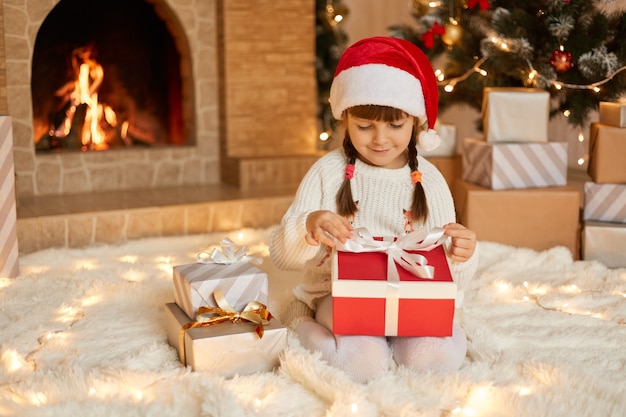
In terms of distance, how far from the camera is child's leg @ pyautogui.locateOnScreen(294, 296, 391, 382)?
1.36 meters

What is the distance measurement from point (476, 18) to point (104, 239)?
1.49m

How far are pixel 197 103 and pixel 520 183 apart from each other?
4.48ft

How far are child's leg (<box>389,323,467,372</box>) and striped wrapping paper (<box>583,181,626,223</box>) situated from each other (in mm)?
1053

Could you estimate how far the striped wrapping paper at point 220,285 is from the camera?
144 centimetres

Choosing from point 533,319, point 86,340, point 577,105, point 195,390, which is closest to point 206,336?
point 195,390

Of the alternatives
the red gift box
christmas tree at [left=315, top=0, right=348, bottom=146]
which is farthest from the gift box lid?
christmas tree at [left=315, top=0, right=348, bottom=146]

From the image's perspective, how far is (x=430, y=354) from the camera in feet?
4.55

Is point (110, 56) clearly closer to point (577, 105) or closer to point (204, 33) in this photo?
point (204, 33)

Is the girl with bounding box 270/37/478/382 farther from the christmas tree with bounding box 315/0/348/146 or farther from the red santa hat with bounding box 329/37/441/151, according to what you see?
the christmas tree with bounding box 315/0/348/146

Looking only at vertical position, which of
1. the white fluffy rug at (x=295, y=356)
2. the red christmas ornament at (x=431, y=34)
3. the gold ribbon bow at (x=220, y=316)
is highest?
the red christmas ornament at (x=431, y=34)

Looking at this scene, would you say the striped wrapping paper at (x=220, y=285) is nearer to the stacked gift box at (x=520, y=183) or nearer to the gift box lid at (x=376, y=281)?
the gift box lid at (x=376, y=281)

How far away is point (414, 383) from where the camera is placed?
1325 millimetres

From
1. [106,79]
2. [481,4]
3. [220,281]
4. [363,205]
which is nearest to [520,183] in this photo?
[481,4]

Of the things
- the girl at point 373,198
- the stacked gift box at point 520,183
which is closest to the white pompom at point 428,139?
the girl at point 373,198
